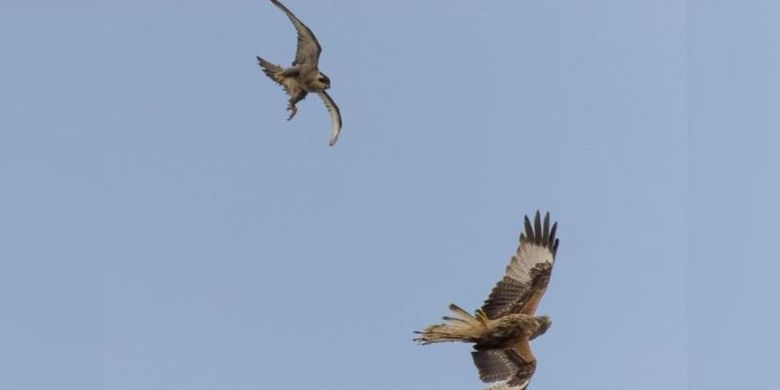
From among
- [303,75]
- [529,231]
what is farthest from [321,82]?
[529,231]

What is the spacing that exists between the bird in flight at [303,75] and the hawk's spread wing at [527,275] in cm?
409

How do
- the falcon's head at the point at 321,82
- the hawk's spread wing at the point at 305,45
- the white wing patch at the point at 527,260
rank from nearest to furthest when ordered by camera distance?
the white wing patch at the point at 527,260 → the hawk's spread wing at the point at 305,45 → the falcon's head at the point at 321,82

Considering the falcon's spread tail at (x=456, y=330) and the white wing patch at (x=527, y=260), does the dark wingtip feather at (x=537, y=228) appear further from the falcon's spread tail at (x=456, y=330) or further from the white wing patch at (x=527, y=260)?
the falcon's spread tail at (x=456, y=330)

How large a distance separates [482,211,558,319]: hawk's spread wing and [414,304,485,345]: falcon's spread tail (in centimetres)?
56

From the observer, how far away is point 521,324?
16.7 m

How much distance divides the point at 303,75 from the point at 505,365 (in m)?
6.24

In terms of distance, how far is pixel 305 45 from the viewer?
19.7m

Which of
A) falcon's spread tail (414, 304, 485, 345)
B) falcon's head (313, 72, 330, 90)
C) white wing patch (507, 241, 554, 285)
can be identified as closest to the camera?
falcon's spread tail (414, 304, 485, 345)

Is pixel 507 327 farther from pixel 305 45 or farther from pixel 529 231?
pixel 305 45

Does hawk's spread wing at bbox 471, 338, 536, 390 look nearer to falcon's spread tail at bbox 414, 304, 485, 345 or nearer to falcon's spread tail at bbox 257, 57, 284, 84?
falcon's spread tail at bbox 414, 304, 485, 345

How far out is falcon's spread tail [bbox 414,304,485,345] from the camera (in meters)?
16.1

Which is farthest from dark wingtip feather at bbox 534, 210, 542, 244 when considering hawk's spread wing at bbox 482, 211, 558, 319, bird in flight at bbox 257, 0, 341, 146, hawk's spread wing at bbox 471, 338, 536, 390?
bird in flight at bbox 257, 0, 341, 146

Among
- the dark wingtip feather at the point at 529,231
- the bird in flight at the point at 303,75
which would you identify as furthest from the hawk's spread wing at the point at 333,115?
the dark wingtip feather at the point at 529,231

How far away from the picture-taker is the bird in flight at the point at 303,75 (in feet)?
64.2
